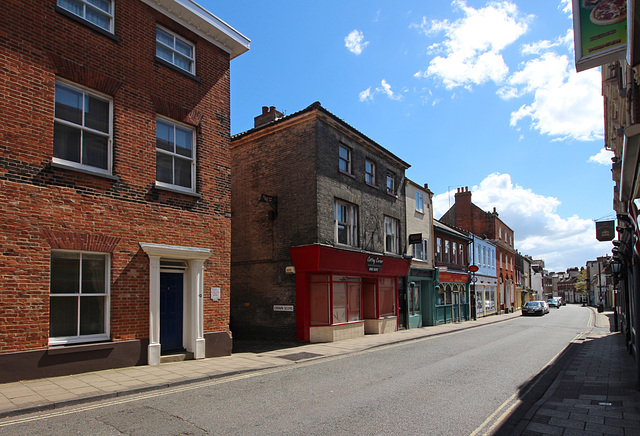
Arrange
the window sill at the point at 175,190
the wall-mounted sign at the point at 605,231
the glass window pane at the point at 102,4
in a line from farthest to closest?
the wall-mounted sign at the point at 605,231, the window sill at the point at 175,190, the glass window pane at the point at 102,4

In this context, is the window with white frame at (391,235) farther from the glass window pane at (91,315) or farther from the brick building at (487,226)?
the brick building at (487,226)

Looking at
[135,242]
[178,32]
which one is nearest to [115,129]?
[135,242]

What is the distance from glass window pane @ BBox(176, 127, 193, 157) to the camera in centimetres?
1238

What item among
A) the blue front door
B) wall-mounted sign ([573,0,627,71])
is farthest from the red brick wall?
wall-mounted sign ([573,0,627,71])

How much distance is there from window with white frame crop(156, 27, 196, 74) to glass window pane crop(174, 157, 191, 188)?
2667 millimetres

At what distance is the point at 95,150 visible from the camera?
1030 cm

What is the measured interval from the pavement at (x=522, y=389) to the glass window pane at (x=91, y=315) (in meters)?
0.94

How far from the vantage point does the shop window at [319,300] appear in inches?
677

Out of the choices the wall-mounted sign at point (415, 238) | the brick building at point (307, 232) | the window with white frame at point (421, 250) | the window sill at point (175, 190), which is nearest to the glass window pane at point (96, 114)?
the window sill at point (175, 190)

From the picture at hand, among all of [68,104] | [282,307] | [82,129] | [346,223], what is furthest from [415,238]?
[68,104]

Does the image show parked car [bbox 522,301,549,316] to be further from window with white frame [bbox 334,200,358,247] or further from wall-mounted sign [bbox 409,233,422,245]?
window with white frame [bbox 334,200,358,247]

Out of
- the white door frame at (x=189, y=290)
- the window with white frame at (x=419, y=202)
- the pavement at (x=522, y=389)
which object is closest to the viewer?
the pavement at (x=522, y=389)

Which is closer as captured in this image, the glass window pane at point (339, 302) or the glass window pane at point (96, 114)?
the glass window pane at point (96, 114)

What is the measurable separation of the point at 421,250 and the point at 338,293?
9.50 m
